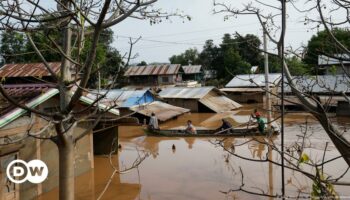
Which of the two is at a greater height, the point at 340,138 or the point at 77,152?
the point at 340,138

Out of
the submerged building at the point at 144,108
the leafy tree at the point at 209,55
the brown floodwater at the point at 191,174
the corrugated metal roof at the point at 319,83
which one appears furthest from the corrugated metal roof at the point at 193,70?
the corrugated metal roof at the point at 319,83

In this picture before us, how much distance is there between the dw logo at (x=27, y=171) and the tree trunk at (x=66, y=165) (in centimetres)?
556

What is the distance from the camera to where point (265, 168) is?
41.3 feet

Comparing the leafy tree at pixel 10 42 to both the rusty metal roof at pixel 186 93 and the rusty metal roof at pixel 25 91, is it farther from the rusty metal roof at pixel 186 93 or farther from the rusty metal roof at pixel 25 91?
the rusty metal roof at pixel 186 93

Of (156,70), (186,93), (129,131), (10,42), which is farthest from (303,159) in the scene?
(156,70)

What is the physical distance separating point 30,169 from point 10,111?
1.83 meters

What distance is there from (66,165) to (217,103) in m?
27.1

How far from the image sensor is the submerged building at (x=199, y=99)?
29.1 m

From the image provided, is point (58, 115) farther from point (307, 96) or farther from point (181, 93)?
point (181, 93)

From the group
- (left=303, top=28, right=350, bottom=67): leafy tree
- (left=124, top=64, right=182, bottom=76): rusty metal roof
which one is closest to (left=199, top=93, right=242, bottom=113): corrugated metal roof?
(left=124, top=64, right=182, bottom=76): rusty metal roof

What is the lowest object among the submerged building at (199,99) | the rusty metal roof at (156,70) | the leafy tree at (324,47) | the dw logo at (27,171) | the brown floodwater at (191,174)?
the brown floodwater at (191,174)

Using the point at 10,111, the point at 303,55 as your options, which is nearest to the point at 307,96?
the point at 303,55

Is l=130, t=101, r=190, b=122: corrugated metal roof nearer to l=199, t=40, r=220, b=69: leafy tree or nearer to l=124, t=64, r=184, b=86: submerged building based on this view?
l=124, t=64, r=184, b=86: submerged building

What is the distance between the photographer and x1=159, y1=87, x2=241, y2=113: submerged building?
29125mm
